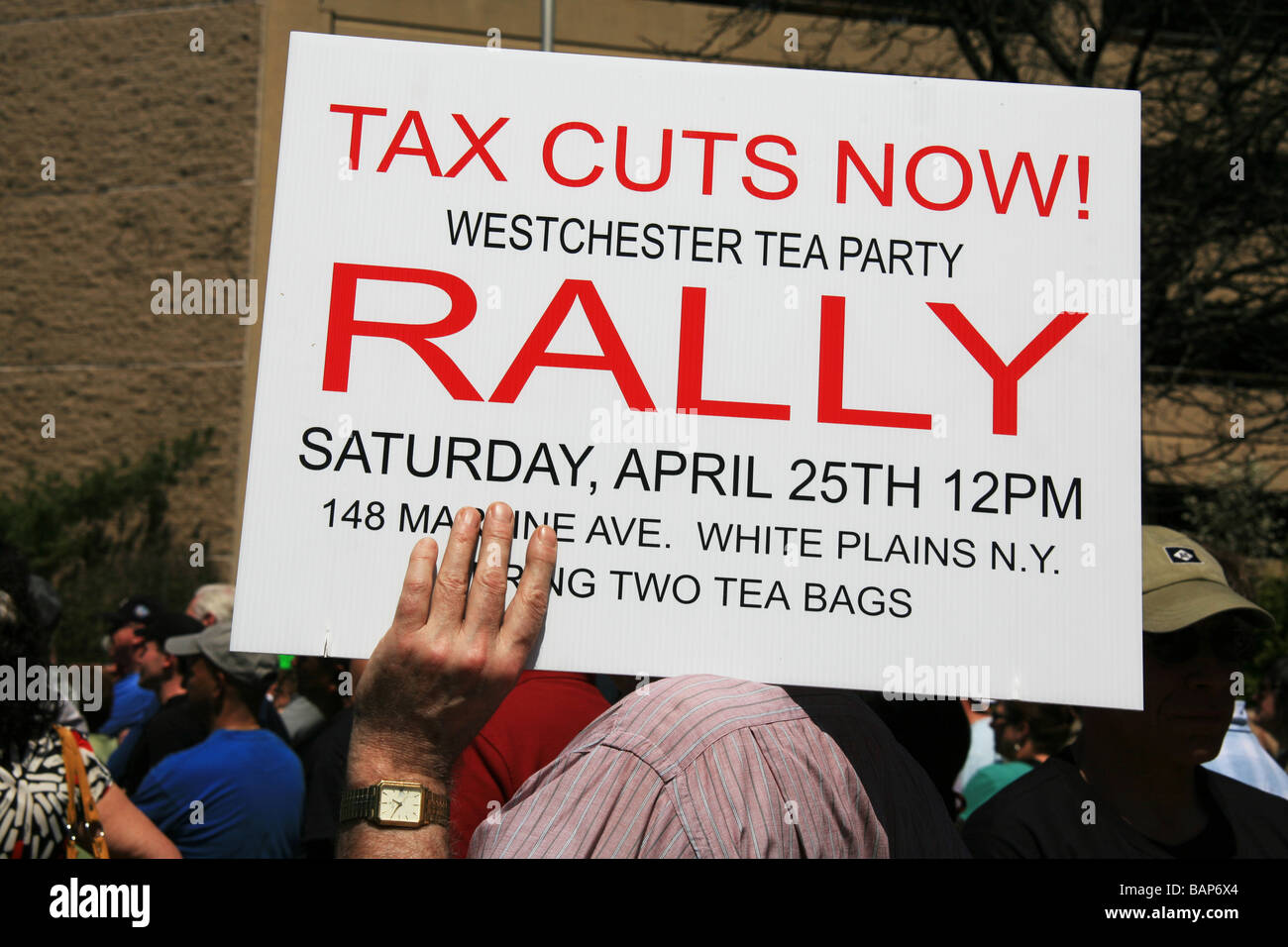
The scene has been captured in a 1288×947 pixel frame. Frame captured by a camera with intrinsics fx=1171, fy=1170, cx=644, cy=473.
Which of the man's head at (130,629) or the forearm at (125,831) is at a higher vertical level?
the man's head at (130,629)

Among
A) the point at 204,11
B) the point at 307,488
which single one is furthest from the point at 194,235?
the point at 307,488

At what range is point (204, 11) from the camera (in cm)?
1620

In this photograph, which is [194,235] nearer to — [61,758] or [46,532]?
[46,532]

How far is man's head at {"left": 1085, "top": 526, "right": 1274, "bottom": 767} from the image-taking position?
270cm

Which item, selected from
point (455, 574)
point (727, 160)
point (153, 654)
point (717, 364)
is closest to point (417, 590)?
point (455, 574)

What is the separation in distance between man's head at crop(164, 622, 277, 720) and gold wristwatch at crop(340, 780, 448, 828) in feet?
9.23

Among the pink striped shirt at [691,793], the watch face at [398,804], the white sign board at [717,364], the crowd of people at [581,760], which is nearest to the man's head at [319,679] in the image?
the crowd of people at [581,760]

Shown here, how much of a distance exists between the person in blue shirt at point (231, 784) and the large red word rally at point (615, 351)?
86.4 inches

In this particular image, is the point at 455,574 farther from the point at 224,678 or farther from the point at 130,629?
the point at 130,629

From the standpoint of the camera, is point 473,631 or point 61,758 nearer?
point 473,631

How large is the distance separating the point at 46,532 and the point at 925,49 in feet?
39.5

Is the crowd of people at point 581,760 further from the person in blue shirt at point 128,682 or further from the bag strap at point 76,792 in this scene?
the person in blue shirt at point 128,682

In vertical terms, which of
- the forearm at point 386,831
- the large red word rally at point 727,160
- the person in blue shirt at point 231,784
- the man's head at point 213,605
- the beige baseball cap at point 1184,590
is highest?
the large red word rally at point 727,160

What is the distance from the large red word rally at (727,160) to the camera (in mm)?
2002
